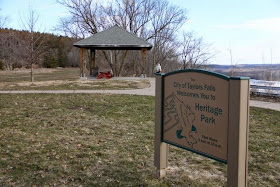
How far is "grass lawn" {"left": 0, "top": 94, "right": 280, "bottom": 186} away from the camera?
144 inches

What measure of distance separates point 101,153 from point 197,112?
7.08 ft

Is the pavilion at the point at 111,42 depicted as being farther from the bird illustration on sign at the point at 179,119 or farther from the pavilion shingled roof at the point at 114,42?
the bird illustration on sign at the point at 179,119

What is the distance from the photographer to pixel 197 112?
10.1ft

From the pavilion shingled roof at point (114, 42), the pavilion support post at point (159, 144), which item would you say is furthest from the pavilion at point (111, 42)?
the pavilion support post at point (159, 144)

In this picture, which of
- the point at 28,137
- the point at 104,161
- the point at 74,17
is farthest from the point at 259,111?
the point at 74,17

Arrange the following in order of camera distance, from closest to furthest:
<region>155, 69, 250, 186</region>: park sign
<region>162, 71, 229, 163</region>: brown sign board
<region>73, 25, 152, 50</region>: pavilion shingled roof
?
<region>155, 69, 250, 186</region>: park sign, <region>162, 71, 229, 163</region>: brown sign board, <region>73, 25, 152, 50</region>: pavilion shingled roof

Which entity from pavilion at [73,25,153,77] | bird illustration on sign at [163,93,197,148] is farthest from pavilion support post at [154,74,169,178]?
pavilion at [73,25,153,77]

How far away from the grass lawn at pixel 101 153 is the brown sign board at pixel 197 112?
73 centimetres

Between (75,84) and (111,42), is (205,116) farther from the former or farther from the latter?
(111,42)

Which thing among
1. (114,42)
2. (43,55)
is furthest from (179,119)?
(43,55)

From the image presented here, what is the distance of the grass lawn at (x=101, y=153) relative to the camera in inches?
144

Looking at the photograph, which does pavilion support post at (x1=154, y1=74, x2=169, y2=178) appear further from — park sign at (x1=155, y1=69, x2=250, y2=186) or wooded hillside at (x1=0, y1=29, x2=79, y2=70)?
wooded hillside at (x1=0, y1=29, x2=79, y2=70)

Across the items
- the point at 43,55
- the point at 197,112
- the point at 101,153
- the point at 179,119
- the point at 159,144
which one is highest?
the point at 43,55

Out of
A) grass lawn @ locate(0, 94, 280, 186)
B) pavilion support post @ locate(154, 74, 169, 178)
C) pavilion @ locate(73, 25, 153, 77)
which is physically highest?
pavilion @ locate(73, 25, 153, 77)
